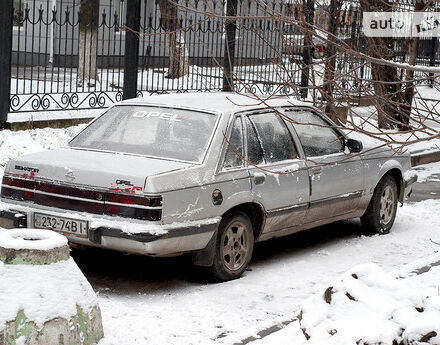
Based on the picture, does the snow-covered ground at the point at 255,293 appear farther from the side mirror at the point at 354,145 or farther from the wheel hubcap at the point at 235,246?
the side mirror at the point at 354,145

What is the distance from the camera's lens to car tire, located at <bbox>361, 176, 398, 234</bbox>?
9.52m

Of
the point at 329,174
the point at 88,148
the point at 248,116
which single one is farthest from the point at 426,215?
the point at 88,148

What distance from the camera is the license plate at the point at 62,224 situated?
6801mm

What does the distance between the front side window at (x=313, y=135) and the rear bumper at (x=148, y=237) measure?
1.79 m

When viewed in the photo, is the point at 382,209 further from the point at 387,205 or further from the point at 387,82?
the point at 387,82

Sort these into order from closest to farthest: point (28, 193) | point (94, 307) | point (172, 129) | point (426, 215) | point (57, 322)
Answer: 1. point (57, 322)
2. point (94, 307)
3. point (28, 193)
4. point (172, 129)
5. point (426, 215)

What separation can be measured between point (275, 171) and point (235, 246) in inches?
32.4

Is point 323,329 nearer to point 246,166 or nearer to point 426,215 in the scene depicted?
point 246,166

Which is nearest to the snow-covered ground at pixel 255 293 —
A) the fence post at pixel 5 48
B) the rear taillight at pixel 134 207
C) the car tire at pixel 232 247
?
the car tire at pixel 232 247

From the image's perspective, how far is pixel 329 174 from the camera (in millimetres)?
8516

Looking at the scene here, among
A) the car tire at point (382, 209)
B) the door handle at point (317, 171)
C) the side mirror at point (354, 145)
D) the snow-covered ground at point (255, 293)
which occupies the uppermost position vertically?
the side mirror at point (354, 145)

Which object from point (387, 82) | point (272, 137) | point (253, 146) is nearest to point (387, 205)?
point (272, 137)

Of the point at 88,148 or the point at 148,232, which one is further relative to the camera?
the point at 88,148

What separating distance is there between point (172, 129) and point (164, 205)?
1.16 metres
